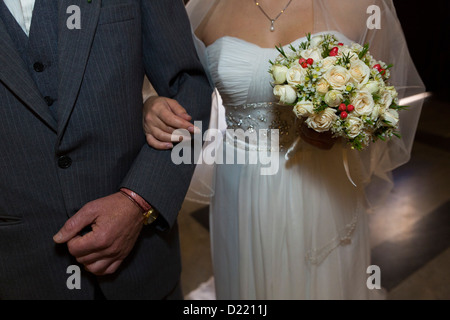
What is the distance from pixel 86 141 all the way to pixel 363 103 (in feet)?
2.29

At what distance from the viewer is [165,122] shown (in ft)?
3.23

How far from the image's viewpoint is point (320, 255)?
1.40m

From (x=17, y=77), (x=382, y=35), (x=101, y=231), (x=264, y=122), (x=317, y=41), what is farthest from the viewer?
(x=264, y=122)

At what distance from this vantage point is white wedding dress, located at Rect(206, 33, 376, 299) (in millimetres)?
1280

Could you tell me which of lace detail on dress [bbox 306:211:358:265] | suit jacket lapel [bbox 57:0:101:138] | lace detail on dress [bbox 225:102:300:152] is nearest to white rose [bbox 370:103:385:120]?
lace detail on dress [bbox 225:102:300:152]

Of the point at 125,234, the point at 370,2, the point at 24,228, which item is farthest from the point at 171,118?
the point at 370,2

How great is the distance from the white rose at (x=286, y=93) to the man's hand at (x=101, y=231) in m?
0.49

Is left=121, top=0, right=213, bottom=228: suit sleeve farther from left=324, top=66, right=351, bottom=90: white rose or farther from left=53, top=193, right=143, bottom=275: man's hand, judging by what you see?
left=324, top=66, right=351, bottom=90: white rose

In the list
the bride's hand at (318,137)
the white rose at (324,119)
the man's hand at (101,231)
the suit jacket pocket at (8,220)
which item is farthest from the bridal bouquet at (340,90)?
the suit jacket pocket at (8,220)

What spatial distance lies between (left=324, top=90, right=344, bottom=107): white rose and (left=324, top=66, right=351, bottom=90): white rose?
0.05 ft

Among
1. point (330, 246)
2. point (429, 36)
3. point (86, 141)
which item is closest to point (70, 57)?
point (86, 141)

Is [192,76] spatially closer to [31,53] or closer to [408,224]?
[31,53]

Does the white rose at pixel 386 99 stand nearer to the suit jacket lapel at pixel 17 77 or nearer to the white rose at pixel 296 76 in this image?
the white rose at pixel 296 76

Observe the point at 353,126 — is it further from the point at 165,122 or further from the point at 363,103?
the point at 165,122
